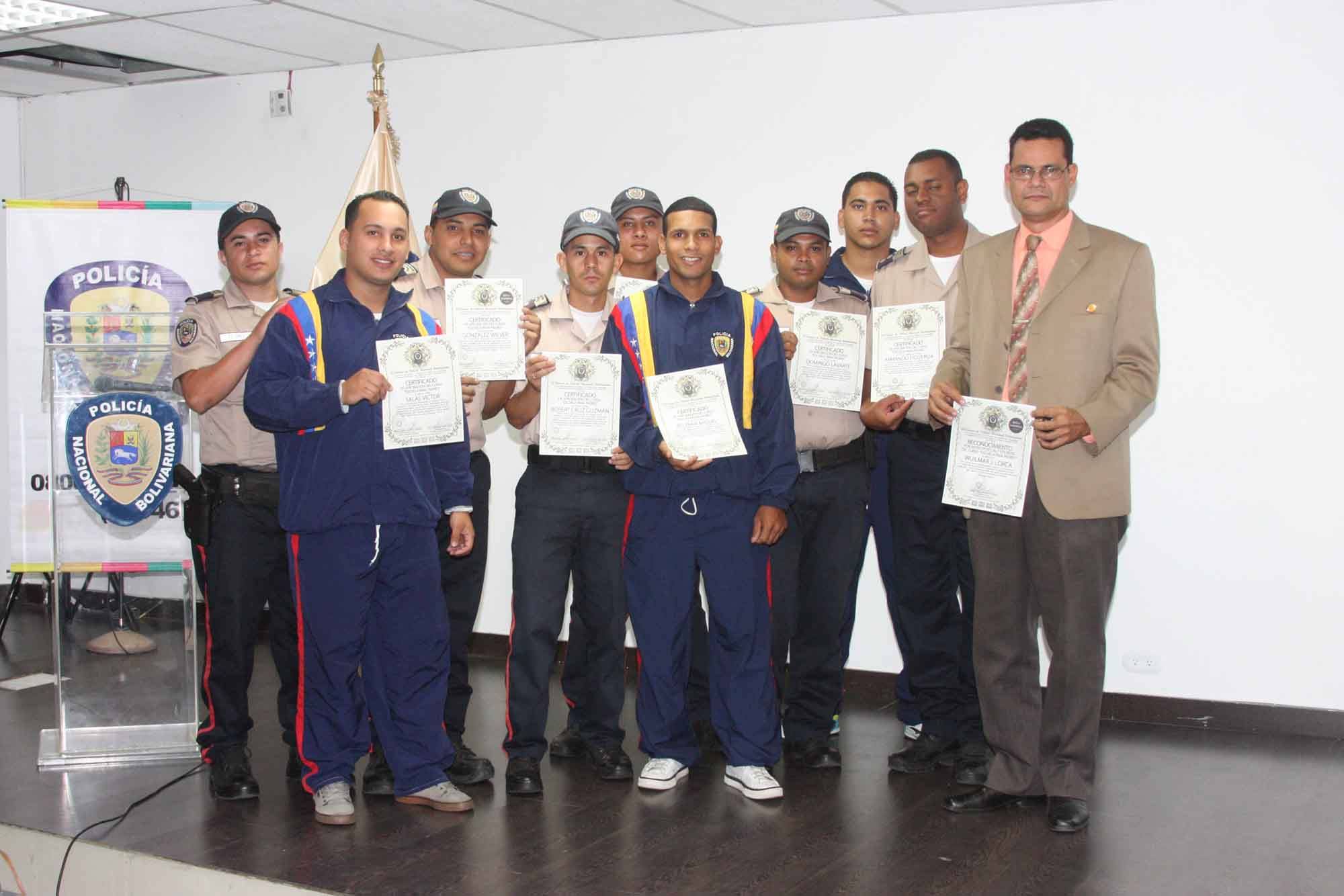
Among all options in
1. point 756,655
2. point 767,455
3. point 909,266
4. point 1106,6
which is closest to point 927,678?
point 756,655

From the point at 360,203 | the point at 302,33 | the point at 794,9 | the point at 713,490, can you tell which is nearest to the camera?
the point at 360,203

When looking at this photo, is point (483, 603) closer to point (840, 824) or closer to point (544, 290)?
point (544, 290)

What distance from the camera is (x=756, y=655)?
4.00 metres

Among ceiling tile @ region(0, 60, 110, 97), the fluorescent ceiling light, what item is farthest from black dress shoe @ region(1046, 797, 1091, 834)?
ceiling tile @ region(0, 60, 110, 97)

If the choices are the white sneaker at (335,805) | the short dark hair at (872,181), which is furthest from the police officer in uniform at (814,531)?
the white sneaker at (335,805)

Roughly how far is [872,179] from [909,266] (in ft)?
1.09

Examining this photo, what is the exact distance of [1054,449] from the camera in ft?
11.9

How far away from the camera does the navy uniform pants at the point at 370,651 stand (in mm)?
3699

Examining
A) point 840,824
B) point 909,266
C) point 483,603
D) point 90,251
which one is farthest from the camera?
point 483,603

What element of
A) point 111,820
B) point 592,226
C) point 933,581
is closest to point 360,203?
point 592,226

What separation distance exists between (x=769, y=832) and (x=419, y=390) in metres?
1.61

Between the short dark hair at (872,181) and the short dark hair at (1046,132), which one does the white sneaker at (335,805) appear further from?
the short dark hair at (1046,132)

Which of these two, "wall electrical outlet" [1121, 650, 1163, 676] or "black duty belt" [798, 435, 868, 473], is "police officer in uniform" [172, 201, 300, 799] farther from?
"wall electrical outlet" [1121, 650, 1163, 676]

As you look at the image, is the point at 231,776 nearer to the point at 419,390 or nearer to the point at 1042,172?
the point at 419,390
